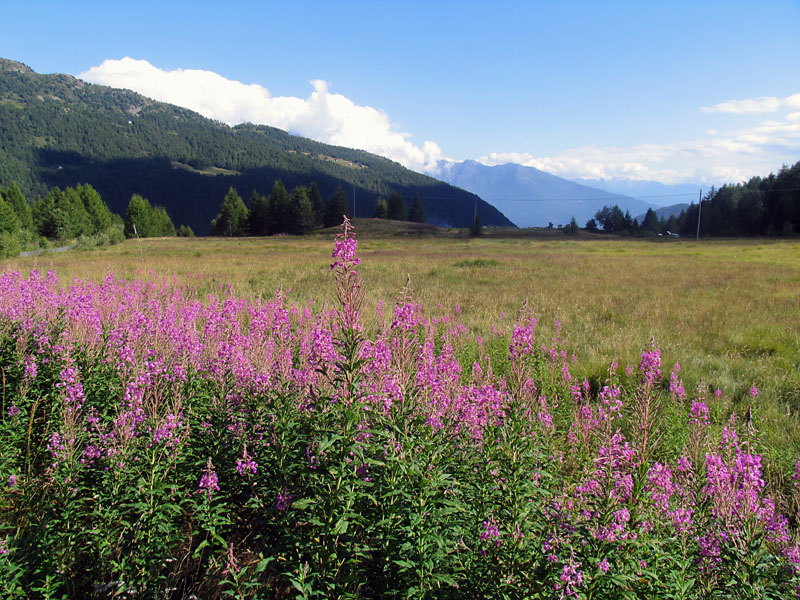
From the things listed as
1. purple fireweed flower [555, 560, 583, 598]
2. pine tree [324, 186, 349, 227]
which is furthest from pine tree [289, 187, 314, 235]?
purple fireweed flower [555, 560, 583, 598]

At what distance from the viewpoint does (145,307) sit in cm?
764

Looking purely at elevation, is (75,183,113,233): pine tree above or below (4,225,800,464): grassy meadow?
above

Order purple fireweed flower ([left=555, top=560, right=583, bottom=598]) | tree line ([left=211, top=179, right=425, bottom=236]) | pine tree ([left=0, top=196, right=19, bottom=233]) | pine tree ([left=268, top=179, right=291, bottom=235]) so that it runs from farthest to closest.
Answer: pine tree ([left=268, top=179, right=291, bottom=235]) < tree line ([left=211, top=179, right=425, bottom=236]) < pine tree ([left=0, top=196, right=19, bottom=233]) < purple fireweed flower ([left=555, top=560, right=583, bottom=598])

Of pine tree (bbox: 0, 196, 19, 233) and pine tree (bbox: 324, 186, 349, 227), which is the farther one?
pine tree (bbox: 324, 186, 349, 227)

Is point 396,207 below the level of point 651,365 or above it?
above

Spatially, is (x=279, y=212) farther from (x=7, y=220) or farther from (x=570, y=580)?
(x=570, y=580)

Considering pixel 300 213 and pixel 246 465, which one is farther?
pixel 300 213

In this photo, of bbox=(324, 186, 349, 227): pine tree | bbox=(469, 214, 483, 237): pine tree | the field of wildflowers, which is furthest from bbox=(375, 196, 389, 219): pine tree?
the field of wildflowers

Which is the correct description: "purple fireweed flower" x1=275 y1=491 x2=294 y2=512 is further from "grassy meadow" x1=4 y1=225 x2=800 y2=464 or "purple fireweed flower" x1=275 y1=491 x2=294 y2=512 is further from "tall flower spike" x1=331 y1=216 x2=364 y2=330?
"grassy meadow" x1=4 y1=225 x2=800 y2=464

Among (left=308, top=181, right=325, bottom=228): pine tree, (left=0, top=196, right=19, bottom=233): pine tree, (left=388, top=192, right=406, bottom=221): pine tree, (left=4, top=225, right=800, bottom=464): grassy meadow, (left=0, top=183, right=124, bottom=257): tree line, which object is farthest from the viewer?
(left=388, top=192, right=406, bottom=221): pine tree

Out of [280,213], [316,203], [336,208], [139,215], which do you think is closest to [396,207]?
[336,208]

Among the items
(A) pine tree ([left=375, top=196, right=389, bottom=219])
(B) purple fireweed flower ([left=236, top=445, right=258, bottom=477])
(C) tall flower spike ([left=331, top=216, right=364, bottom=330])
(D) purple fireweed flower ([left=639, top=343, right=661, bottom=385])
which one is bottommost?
(B) purple fireweed flower ([left=236, top=445, right=258, bottom=477])

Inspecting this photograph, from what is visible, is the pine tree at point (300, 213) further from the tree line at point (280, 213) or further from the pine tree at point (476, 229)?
the pine tree at point (476, 229)

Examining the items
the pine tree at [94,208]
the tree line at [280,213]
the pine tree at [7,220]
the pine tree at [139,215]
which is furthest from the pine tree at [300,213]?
the pine tree at [7,220]
